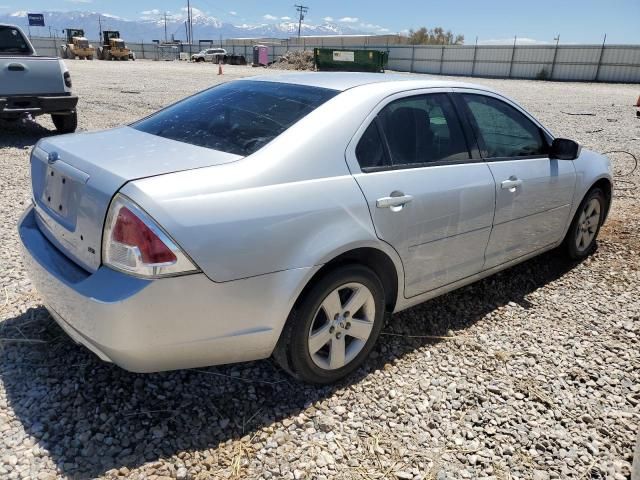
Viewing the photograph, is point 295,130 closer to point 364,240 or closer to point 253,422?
point 364,240

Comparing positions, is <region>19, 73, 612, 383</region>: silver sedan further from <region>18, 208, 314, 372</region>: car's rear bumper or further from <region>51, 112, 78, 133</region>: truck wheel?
<region>51, 112, 78, 133</region>: truck wheel

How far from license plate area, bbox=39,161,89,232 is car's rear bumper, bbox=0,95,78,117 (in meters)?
6.37

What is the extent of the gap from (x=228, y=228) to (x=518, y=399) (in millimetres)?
1858

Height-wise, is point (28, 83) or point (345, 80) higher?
point (345, 80)

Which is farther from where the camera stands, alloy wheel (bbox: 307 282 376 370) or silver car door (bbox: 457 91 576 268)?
silver car door (bbox: 457 91 576 268)

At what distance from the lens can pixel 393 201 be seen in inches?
109

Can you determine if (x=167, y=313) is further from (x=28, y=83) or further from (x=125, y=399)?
(x=28, y=83)

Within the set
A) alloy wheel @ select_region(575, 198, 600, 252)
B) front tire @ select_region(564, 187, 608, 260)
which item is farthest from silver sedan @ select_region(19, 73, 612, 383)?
alloy wheel @ select_region(575, 198, 600, 252)

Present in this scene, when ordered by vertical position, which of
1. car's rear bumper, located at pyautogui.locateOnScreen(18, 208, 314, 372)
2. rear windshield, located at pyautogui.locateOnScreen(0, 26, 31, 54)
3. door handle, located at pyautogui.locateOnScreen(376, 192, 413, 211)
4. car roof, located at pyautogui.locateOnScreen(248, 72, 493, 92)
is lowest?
car's rear bumper, located at pyautogui.locateOnScreen(18, 208, 314, 372)

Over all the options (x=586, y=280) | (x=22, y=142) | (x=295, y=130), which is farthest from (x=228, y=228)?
(x=22, y=142)

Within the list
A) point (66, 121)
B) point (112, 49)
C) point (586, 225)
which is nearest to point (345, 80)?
point (586, 225)

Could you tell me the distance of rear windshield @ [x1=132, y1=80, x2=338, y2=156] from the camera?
8.72ft

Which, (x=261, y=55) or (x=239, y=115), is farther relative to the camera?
(x=261, y=55)

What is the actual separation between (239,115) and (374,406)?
174cm
